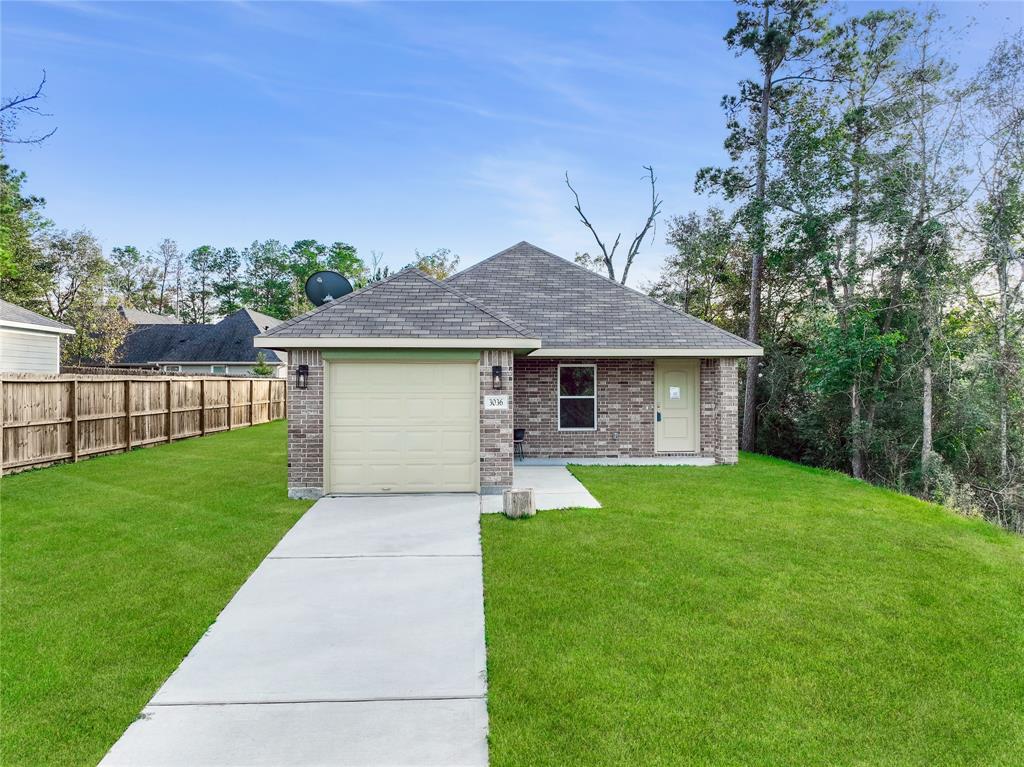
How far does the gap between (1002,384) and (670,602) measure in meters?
12.7

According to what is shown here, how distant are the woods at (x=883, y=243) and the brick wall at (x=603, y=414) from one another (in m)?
5.41

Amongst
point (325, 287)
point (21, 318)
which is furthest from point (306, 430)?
point (21, 318)

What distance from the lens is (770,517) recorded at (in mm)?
7805

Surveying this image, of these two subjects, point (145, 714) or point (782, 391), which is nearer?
point (145, 714)

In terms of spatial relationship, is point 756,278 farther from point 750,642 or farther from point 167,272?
point 167,272

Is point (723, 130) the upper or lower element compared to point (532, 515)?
upper

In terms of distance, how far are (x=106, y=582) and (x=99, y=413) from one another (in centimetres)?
915

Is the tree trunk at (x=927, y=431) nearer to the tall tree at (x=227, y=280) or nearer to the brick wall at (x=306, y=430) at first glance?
the brick wall at (x=306, y=430)

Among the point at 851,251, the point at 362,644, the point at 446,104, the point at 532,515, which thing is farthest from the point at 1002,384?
the point at 446,104

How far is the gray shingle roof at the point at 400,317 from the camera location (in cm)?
856

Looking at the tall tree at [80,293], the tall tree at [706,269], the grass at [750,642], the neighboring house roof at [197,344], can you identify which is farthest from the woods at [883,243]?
the tall tree at [80,293]

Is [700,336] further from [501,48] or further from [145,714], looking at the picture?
[145,714]

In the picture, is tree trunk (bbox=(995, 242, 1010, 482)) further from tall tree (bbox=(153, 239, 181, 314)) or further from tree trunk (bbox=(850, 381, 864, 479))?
tall tree (bbox=(153, 239, 181, 314))

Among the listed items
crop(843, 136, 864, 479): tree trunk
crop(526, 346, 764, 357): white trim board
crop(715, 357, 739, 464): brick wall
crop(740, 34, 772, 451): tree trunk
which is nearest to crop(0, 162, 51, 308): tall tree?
crop(526, 346, 764, 357): white trim board
